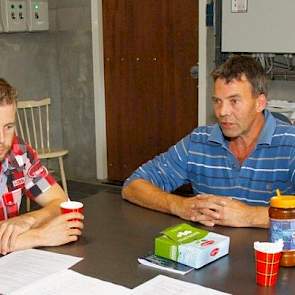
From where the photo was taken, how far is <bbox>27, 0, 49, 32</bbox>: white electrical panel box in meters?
5.07

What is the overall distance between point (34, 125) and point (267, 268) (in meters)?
3.80

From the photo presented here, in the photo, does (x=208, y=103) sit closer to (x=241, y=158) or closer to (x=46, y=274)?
(x=241, y=158)

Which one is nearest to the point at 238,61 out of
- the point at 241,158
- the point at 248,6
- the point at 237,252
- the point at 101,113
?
the point at 241,158

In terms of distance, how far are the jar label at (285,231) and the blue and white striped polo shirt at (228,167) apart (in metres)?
0.65

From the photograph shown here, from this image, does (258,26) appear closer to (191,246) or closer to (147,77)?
(147,77)

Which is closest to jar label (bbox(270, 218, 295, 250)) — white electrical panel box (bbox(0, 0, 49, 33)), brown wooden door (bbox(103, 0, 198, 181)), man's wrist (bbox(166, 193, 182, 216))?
man's wrist (bbox(166, 193, 182, 216))

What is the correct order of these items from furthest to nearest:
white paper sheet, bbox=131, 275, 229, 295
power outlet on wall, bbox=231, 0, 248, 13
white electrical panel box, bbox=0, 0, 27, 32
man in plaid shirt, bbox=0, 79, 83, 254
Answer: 1. white electrical panel box, bbox=0, 0, 27, 32
2. power outlet on wall, bbox=231, 0, 248, 13
3. man in plaid shirt, bbox=0, 79, 83, 254
4. white paper sheet, bbox=131, 275, 229, 295

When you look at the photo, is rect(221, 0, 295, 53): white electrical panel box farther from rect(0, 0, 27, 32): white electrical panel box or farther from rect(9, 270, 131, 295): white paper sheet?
rect(9, 270, 131, 295): white paper sheet

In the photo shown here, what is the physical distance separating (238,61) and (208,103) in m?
2.36

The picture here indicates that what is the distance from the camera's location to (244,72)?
224 centimetres

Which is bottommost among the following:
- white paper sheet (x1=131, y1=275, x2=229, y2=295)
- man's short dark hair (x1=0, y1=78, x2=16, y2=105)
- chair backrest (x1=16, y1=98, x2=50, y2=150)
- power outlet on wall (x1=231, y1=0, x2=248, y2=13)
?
chair backrest (x1=16, y1=98, x2=50, y2=150)

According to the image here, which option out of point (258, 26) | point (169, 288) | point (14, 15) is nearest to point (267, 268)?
point (169, 288)

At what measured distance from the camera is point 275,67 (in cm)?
420

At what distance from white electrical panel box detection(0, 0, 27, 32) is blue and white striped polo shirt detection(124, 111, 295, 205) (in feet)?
9.71
